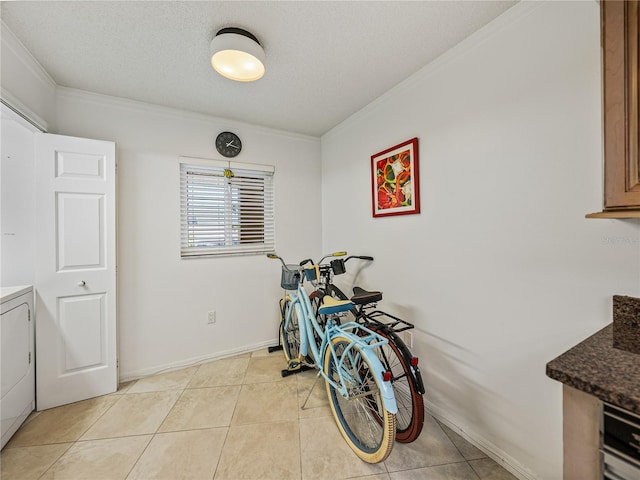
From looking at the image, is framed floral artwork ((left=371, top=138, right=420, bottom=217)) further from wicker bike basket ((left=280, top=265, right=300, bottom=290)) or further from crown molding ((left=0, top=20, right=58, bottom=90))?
crown molding ((left=0, top=20, right=58, bottom=90))

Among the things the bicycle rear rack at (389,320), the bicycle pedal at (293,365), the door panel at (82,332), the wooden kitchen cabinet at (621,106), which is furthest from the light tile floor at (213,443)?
the wooden kitchen cabinet at (621,106)

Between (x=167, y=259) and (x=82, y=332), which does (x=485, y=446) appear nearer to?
(x=167, y=259)

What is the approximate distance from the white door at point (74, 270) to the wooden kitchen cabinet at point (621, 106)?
2.80 metres

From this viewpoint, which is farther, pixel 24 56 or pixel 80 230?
pixel 80 230

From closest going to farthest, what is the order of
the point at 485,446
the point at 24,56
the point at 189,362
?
the point at 485,446 < the point at 24,56 < the point at 189,362

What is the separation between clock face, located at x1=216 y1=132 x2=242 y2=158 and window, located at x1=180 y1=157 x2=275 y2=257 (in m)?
0.10

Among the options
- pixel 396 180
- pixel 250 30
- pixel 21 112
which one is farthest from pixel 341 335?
pixel 21 112

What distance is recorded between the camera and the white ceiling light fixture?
136cm

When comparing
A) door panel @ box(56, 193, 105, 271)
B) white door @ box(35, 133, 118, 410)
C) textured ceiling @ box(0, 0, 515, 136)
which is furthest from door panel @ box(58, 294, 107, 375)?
textured ceiling @ box(0, 0, 515, 136)

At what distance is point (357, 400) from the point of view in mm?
1585

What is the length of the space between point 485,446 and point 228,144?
304 cm

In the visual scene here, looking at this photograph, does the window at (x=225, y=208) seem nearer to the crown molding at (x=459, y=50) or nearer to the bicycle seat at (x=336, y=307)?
the crown molding at (x=459, y=50)

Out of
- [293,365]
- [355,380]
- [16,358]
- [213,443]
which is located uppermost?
[16,358]

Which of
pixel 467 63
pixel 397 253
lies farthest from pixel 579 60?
pixel 397 253
